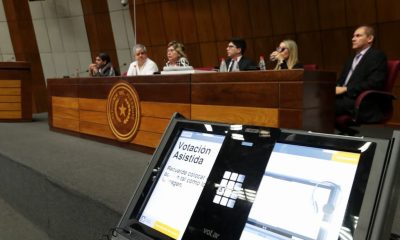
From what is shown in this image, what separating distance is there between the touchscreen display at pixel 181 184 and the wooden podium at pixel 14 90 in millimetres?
5687

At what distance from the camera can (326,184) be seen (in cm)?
68

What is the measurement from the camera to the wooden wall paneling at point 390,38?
4.82 meters

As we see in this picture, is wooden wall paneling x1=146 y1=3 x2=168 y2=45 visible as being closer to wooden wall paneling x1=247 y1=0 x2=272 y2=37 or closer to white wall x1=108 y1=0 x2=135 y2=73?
white wall x1=108 y1=0 x2=135 y2=73

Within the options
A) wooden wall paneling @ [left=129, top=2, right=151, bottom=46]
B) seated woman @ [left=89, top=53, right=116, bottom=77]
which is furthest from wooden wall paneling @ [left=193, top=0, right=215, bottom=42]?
seated woman @ [left=89, top=53, right=116, bottom=77]

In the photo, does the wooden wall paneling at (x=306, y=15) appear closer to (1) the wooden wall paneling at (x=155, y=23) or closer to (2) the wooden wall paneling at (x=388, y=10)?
(2) the wooden wall paneling at (x=388, y=10)

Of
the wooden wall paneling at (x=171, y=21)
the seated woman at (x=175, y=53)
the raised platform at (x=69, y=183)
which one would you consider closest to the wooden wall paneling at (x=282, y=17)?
the wooden wall paneling at (x=171, y=21)

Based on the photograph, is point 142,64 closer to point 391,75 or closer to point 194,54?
point 391,75

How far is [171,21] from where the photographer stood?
712 cm

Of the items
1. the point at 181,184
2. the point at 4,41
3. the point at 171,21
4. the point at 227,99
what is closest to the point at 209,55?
the point at 171,21

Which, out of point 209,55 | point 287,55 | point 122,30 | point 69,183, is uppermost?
point 122,30

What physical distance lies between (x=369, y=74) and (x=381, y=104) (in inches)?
9.8

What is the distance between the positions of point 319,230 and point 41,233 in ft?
7.50

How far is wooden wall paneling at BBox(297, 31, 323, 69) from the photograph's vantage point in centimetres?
551

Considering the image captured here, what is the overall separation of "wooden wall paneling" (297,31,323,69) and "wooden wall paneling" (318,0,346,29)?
19cm
